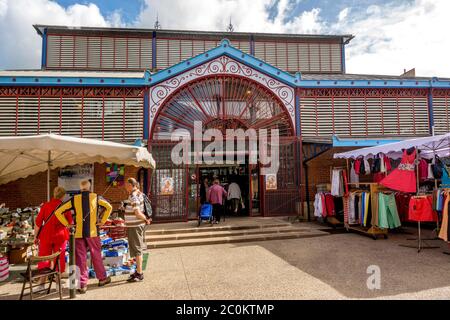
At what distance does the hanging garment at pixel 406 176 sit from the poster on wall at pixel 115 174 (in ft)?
28.7

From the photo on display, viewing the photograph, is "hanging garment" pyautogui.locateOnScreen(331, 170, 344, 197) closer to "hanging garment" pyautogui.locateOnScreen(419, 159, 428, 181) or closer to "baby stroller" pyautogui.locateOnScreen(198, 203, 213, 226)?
"hanging garment" pyautogui.locateOnScreen(419, 159, 428, 181)

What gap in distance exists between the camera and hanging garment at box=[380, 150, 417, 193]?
6.93 m

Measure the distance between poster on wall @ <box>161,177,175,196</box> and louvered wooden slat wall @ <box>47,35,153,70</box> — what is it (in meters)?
6.85

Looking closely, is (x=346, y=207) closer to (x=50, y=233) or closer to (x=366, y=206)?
(x=366, y=206)

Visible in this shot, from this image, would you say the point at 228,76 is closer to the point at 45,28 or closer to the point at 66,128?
the point at 66,128

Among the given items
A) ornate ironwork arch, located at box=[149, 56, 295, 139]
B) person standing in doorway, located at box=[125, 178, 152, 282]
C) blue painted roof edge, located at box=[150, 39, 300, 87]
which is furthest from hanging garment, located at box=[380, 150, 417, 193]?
person standing in doorway, located at box=[125, 178, 152, 282]

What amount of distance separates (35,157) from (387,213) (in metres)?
9.38

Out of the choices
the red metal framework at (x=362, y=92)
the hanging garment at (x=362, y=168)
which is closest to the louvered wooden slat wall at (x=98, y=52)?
the red metal framework at (x=362, y=92)

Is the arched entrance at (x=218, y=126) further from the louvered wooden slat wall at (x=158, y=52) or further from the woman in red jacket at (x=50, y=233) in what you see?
the woman in red jacket at (x=50, y=233)

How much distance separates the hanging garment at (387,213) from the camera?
24.1 ft
